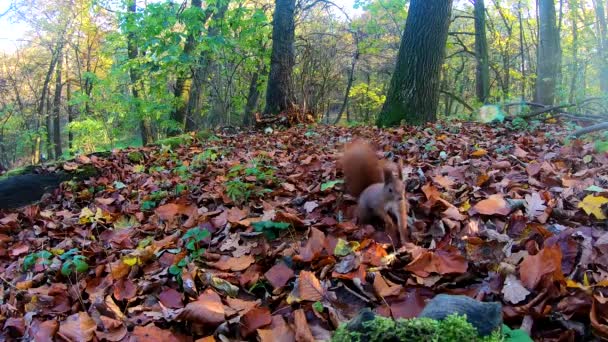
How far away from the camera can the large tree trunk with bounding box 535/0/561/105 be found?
32.0ft

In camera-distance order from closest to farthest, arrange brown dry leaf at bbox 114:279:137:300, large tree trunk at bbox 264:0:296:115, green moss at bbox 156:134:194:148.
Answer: brown dry leaf at bbox 114:279:137:300
green moss at bbox 156:134:194:148
large tree trunk at bbox 264:0:296:115

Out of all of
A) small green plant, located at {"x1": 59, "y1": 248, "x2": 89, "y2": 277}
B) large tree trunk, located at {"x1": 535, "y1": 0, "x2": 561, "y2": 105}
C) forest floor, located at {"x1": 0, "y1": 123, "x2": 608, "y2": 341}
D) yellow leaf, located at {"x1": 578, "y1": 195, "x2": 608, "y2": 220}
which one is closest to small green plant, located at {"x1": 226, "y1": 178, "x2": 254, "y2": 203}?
forest floor, located at {"x1": 0, "y1": 123, "x2": 608, "y2": 341}

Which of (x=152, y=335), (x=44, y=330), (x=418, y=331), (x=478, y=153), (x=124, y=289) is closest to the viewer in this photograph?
(x=418, y=331)

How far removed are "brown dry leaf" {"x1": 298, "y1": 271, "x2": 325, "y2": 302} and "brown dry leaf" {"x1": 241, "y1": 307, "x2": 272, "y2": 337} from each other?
0.57 ft

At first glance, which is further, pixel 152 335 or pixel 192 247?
pixel 192 247

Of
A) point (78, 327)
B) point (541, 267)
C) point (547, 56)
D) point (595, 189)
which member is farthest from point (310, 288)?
point (547, 56)

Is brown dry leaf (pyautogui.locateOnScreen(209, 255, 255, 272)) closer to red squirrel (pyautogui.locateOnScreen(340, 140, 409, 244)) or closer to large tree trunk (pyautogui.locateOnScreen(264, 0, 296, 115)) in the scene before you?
red squirrel (pyautogui.locateOnScreen(340, 140, 409, 244))

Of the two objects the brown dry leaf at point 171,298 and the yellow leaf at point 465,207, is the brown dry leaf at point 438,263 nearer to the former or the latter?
the yellow leaf at point 465,207

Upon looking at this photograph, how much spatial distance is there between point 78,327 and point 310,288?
1.07 meters

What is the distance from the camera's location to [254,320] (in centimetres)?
177

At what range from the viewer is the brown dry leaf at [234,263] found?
2.28 metres

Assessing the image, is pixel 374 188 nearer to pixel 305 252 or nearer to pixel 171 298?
pixel 305 252

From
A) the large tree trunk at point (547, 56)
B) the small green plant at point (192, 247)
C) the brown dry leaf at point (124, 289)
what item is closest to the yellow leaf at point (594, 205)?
the small green plant at point (192, 247)

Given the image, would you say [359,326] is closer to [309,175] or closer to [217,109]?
[309,175]
